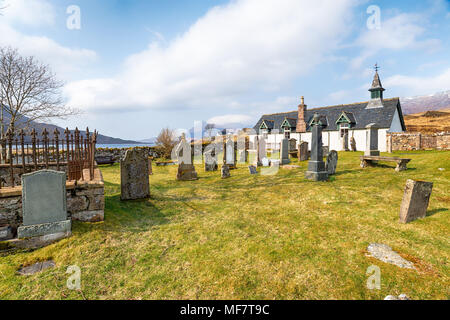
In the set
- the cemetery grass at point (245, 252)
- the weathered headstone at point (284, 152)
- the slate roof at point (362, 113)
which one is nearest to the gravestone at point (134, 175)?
the cemetery grass at point (245, 252)

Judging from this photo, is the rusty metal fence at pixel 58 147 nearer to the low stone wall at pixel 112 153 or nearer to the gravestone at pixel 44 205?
the gravestone at pixel 44 205

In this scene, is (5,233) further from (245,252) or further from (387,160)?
(387,160)

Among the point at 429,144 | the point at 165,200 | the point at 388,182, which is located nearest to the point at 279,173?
the point at 388,182

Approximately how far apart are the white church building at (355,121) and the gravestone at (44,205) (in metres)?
25.0

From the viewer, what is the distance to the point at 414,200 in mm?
5305

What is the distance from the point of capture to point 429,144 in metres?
22.6

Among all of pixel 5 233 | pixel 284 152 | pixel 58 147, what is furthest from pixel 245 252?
pixel 284 152

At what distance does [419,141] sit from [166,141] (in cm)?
2795

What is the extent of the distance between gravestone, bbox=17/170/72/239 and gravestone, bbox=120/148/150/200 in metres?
2.74

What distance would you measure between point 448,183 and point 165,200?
10.9 m

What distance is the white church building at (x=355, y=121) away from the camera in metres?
23.7

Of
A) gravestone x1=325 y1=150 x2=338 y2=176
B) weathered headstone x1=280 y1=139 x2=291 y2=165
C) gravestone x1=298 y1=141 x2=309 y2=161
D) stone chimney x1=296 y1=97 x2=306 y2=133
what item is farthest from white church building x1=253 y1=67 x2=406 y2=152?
gravestone x1=325 y1=150 x2=338 y2=176

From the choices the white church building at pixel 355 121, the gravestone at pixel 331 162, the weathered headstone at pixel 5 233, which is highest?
the white church building at pixel 355 121
